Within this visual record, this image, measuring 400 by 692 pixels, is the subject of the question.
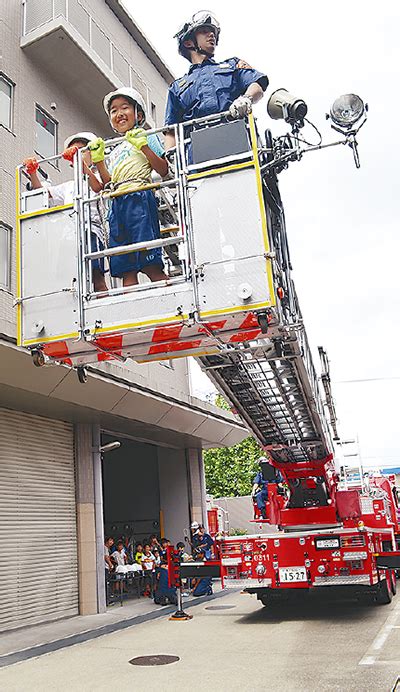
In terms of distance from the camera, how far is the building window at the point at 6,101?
13.3 meters

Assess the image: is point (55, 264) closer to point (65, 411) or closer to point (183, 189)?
point (183, 189)

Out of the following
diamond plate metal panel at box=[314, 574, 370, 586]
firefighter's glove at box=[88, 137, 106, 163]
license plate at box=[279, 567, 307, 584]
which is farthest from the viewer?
license plate at box=[279, 567, 307, 584]

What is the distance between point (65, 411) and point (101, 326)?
29.4 ft

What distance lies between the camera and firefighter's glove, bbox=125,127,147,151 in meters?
5.94

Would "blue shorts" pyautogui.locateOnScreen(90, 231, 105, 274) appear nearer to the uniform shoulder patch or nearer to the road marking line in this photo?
the uniform shoulder patch

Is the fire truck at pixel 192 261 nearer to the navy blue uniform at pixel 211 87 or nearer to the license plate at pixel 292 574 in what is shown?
the navy blue uniform at pixel 211 87

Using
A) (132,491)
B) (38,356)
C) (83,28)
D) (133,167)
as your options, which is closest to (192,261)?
(133,167)

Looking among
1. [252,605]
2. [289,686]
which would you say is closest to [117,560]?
[252,605]

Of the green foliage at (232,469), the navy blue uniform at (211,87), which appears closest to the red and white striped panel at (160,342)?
the navy blue uniform at (211,87)

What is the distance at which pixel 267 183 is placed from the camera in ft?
22.2

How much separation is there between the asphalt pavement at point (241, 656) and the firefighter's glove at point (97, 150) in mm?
5255

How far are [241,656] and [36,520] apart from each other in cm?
645

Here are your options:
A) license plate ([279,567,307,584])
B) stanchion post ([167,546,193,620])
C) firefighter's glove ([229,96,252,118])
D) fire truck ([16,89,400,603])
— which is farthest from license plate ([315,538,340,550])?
firefighter's glove ([229,96,252,118])

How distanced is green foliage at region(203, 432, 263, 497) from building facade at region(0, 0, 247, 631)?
82.0 feet
